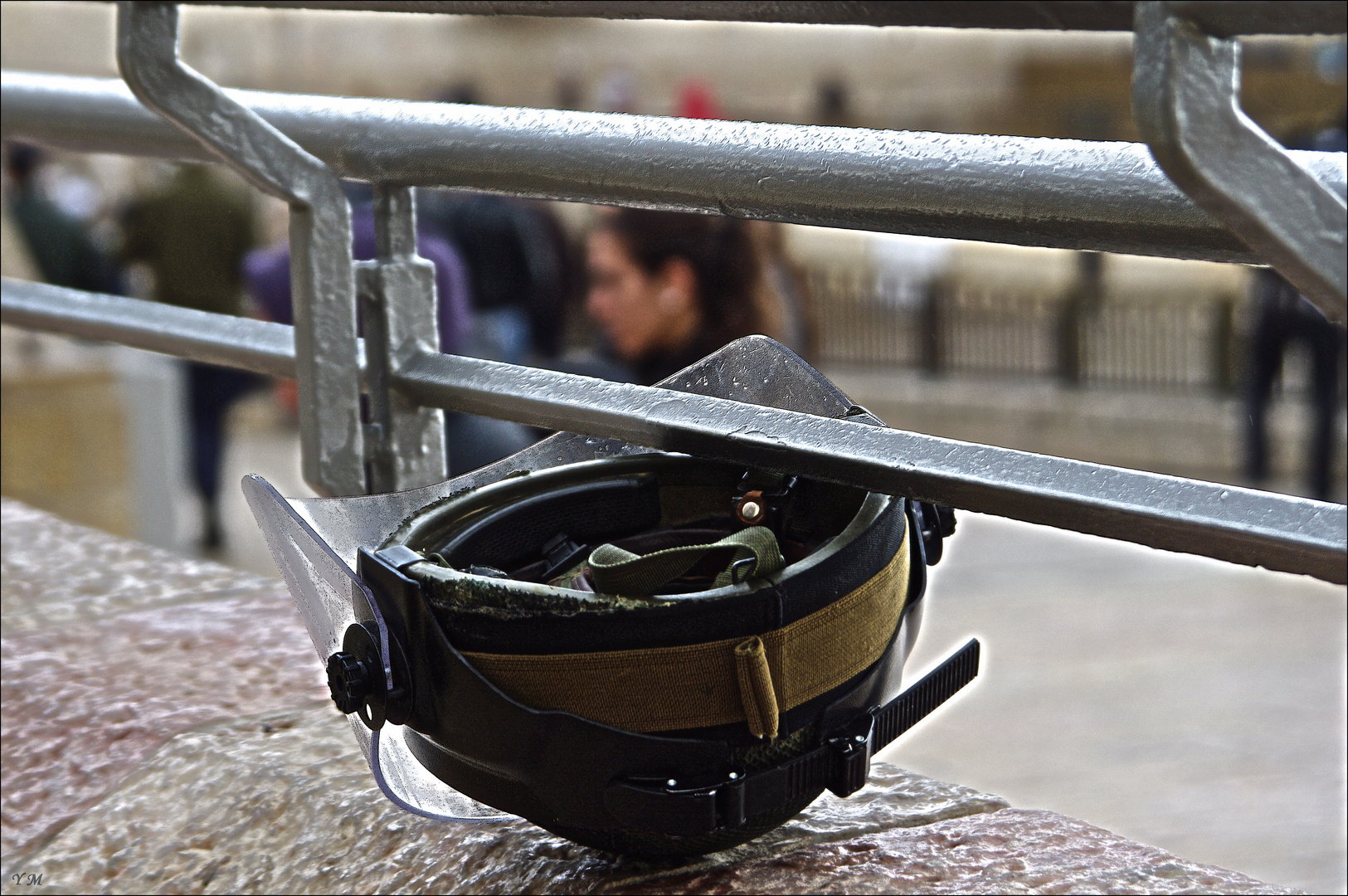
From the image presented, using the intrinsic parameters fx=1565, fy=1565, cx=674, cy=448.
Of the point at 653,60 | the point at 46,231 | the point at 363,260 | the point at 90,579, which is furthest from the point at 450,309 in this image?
the point at 653,60

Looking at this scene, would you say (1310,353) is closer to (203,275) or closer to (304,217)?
(203,275)

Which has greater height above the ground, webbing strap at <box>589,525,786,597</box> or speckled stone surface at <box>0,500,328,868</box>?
webbing strap at <box>589,525,786,597</box>

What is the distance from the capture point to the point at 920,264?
39.1 feet

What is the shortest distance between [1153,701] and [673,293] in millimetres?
2799

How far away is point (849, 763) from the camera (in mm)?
1019

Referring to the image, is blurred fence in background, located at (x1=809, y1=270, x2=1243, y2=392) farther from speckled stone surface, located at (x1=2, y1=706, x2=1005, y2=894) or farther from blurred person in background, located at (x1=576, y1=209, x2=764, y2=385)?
speckled stone surface, located at (x1=2, y1=706, x2=1005, y2=894)

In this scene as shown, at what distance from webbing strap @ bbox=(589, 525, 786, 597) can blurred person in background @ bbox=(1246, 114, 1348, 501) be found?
765 cm

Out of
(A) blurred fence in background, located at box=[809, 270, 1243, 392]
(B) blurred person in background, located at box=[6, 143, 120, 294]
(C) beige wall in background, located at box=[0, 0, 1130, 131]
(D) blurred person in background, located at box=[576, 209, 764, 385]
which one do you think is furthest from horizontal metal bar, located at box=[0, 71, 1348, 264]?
(C) beige wall in background, located at box=[0, 0, 1130, 131]

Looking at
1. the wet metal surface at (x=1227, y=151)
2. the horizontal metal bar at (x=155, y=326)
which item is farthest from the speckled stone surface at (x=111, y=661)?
the wet metal surface at (x=1227, y=151)

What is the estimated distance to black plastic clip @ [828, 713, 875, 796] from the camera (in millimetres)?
1020

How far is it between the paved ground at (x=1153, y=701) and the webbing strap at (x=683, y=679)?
12.1 ft

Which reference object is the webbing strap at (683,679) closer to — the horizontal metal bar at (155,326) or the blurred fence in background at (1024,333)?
the horizontal metal bar at (155,326)

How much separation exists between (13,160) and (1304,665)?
6.95m

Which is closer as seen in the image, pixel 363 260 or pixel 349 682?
pixel 349 682
